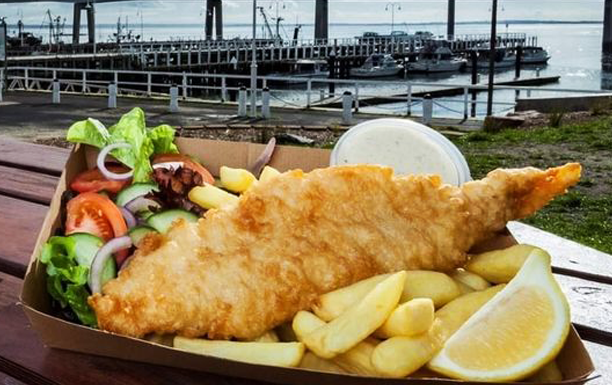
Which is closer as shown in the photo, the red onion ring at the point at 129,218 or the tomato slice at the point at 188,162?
the red onion ring at the point at 129,218

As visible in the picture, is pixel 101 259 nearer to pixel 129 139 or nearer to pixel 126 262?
pixel 126 262

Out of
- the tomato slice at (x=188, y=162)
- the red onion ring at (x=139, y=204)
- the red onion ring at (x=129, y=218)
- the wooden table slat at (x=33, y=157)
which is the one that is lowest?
the wooden table slat at (x=33, y=157)

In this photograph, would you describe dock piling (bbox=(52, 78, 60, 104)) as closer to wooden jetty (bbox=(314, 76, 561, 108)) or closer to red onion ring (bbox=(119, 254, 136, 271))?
wooden jetty (bbox=(314, 76, 561, 108))

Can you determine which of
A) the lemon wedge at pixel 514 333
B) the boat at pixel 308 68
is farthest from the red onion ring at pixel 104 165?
the boat at pixel 308 68

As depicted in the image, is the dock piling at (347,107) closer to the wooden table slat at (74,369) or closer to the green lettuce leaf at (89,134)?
the green lettuce leaf at (89,134)

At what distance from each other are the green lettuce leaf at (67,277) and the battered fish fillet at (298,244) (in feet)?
0.30

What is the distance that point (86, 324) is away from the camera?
1.52 metres

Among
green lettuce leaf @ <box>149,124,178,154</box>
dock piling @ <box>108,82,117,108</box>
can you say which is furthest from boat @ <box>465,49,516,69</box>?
green lettuce leaf @ <box>149,124,178,154</box>

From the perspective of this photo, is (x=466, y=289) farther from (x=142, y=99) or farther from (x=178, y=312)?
(x=142, y=99)

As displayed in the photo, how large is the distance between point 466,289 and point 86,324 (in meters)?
0.70

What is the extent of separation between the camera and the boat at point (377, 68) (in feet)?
220

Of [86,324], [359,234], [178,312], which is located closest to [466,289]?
[359,234]

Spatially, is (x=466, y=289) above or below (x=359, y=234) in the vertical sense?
below

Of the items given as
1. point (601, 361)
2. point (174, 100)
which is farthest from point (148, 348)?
point (174, 100)
